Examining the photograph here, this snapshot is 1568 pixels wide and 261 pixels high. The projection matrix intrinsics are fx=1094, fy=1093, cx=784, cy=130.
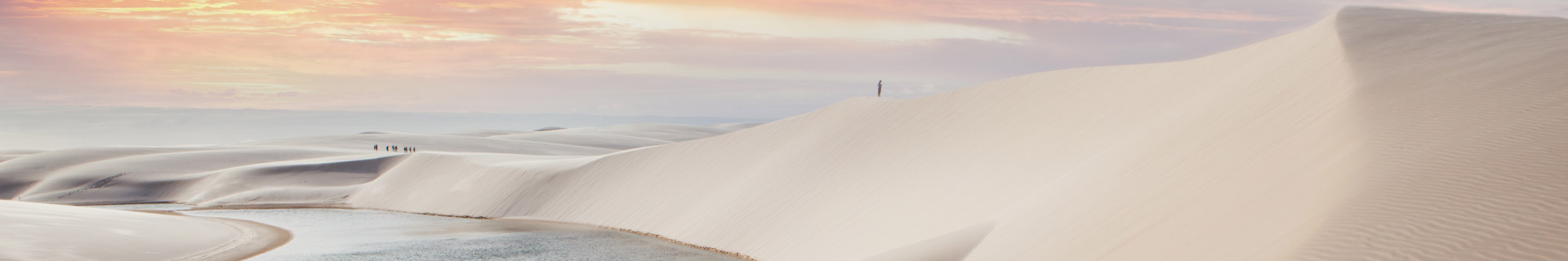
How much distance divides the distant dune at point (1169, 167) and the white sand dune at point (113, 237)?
8440 mm

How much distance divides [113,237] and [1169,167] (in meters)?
19.2

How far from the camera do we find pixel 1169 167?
1166 cm

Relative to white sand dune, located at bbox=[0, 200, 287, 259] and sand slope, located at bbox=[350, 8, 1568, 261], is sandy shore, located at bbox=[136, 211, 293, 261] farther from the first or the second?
sand slope, located at bbox=[350, 8, 1568, 261]

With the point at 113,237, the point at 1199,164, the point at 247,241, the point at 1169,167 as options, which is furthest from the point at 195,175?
the point at 1199,164

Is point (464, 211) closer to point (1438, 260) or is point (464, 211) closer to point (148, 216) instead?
point (148, 216)

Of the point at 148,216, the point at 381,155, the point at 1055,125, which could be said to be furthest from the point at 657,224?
the point at 381,155

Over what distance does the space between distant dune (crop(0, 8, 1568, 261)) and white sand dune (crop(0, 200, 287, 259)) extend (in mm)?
8440

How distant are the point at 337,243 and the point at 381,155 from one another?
25.1 m

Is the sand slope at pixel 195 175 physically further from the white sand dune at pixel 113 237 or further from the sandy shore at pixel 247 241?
the white sand dune at pixel 113 237

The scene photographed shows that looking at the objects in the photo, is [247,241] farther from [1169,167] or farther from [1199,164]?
[1199,164]

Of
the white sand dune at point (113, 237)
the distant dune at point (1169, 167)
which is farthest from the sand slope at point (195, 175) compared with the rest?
the white sand dune at point (113, 237)

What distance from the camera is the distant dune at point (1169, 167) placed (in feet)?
25.6

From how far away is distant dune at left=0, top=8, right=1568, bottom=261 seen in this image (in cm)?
781

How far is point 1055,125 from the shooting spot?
19.8 metres
